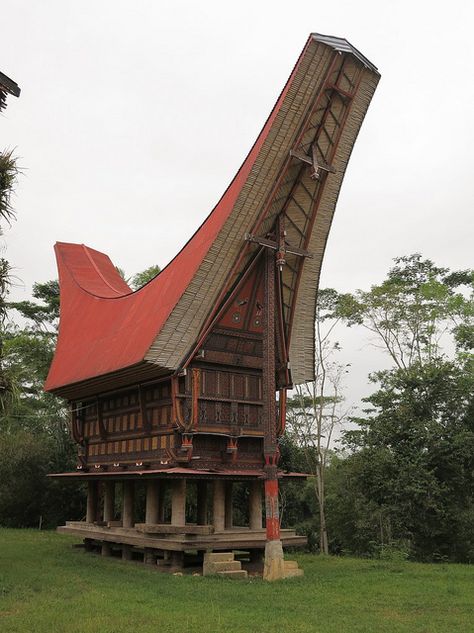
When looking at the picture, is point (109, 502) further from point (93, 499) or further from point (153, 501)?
point (153, 501)

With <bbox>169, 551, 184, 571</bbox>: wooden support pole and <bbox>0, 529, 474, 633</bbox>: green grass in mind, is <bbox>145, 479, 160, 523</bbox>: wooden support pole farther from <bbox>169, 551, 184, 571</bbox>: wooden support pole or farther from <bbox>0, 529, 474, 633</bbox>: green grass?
<bbox>169, 551, 184, 571</bbox>: wooden support pole

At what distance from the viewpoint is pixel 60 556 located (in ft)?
50.7

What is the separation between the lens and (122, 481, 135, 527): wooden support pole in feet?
51.6

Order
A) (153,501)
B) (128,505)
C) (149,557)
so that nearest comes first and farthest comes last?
(149,557)
(153,501)
(128,505)

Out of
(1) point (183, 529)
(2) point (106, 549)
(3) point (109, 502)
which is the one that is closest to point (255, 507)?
(1) point (183, 529)

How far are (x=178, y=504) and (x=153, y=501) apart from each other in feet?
4.36

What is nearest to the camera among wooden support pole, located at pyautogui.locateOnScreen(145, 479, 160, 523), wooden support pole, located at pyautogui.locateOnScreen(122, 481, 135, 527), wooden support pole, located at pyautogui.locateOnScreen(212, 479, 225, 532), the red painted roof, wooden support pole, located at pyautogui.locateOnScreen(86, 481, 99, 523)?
Answer: the red painted roof

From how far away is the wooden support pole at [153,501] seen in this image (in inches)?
573

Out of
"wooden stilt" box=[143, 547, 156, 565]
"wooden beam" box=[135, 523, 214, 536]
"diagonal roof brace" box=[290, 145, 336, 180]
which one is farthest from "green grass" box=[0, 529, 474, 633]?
"diagonal roof brace" box=[290, 145, 336, 180]

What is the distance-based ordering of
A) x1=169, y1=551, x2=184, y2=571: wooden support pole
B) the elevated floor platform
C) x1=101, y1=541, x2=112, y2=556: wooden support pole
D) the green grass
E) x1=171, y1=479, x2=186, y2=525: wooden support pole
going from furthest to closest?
x1=101, y1=541, x2=112, y2=556: wooden support pole, x1=171, y1=479, x2=186, y2=525: wooden support pole, x1=169, y1=551, x2=184, y2=571: wooden support pole, the elevated floor platform, the green grass

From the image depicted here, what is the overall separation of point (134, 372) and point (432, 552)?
10527mm

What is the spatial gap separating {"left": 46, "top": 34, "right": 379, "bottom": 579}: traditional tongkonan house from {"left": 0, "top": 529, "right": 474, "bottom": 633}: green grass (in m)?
1.27

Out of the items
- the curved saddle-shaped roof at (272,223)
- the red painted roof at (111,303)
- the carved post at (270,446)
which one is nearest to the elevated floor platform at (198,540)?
the carved post at (270,446)

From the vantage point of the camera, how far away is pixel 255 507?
1509cm
